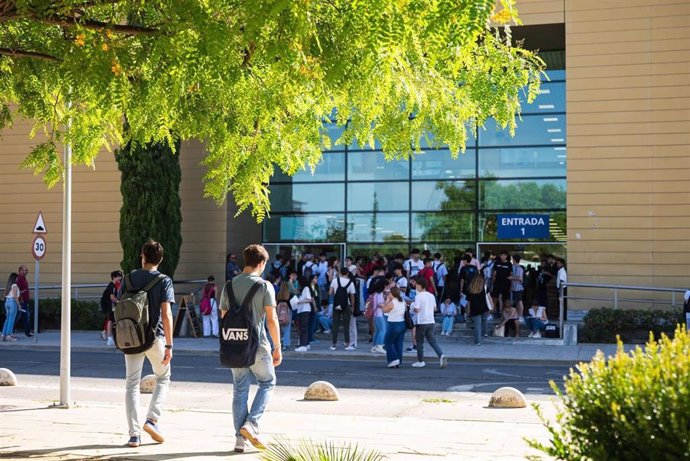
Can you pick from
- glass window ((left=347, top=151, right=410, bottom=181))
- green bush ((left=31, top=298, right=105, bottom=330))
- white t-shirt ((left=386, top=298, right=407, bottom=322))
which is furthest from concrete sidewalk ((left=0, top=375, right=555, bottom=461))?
glass window ((left=347, top=151, right=410, bottom=181))

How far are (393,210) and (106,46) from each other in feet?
72.9

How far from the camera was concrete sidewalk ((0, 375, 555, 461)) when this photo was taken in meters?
7.65

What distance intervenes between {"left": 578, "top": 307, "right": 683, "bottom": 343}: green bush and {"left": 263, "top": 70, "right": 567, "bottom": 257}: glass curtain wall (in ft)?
21.0

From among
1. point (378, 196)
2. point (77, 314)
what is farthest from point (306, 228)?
point (77, 314)

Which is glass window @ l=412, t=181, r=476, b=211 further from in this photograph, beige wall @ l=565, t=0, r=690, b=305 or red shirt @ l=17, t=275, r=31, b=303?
red shirt @ l=17, t=275, r=31, b=303

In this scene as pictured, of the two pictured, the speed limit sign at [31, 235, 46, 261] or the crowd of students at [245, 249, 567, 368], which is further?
the speed limit sign at [31, 235, 46, 261]

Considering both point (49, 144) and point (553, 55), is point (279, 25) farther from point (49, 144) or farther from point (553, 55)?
point (553, 55)

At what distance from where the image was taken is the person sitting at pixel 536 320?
20.8 m

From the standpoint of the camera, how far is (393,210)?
28625 millimetres

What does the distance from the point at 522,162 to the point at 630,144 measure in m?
4.99

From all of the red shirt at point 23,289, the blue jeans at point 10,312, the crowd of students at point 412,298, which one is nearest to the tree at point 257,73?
the crowd of students at point 412,298

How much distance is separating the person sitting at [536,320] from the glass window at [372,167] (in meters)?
8.71

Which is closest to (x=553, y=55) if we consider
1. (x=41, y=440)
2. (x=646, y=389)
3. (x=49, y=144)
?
(x=49, y=144)

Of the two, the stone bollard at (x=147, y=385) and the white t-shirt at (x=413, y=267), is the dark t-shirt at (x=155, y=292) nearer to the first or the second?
the stone bollard at (x=147, y=385)
